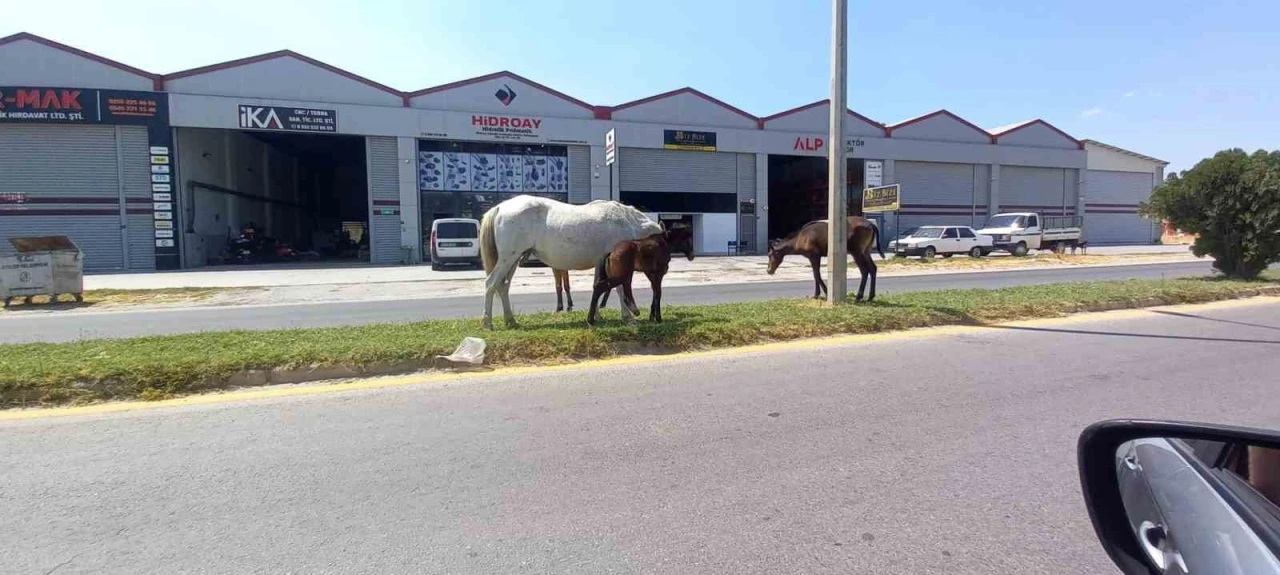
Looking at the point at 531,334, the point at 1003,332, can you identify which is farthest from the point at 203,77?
the point at 1003,332

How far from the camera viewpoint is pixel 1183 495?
1483mm

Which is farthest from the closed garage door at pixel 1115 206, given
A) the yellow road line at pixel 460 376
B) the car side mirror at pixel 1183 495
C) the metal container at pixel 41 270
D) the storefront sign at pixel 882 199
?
the metal container at pixel 41 270

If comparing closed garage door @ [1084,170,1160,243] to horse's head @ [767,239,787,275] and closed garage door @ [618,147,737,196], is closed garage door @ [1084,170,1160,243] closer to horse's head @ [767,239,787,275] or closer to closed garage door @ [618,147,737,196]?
closed garage door @ [618,147,737,196]

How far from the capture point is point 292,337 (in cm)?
738

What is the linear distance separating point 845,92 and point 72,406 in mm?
9915

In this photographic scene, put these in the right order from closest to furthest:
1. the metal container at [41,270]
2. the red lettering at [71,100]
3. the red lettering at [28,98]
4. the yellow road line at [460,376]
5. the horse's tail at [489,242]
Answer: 1. the yellow road line at [460,376]
2. the horse's tail at [489,242]
3. the metal container at [41,270]
4. the red lettering at [28,98]
5. the red lettering at [71,100]

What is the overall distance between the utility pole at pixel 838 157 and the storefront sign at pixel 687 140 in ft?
82.8

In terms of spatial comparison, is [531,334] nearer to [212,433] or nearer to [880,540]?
[212,433]

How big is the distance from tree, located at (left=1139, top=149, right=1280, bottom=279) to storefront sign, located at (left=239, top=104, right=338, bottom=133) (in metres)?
30.7

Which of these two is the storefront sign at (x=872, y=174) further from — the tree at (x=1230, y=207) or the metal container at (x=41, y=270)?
the metal container at (x=41, y=270)

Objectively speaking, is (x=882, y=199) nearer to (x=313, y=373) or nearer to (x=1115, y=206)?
(x=313, y=373)

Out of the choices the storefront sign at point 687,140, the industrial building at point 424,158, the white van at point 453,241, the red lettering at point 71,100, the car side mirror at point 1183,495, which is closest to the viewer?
the car side mirror at point 1183,495

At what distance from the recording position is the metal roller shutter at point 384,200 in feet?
98.9

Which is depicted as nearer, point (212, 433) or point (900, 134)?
point (212, 433)
